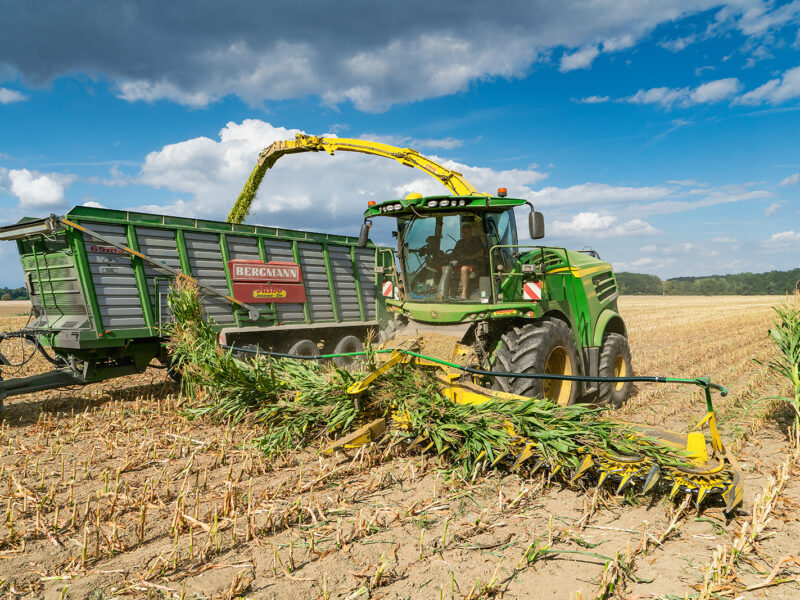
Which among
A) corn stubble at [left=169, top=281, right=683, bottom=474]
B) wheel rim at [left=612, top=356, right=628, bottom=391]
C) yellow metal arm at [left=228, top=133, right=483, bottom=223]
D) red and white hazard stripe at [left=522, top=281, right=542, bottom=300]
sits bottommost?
wheel rim at [left=612, top=356, right=628, bottom=391]

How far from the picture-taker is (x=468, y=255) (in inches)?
211

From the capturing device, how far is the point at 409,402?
13.4 ft

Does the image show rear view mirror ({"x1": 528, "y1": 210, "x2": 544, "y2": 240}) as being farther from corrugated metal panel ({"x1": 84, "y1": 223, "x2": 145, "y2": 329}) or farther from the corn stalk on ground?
corrugated metal panel ({"x1": 84, "y1": 223, "x2": 145, "y2": 329})

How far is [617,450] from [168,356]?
235 inches

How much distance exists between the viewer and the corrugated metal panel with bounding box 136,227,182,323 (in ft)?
22.5

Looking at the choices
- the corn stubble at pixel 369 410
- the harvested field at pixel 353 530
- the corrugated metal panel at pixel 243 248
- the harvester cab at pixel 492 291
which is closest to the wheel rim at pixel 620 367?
the harvester cab at pixel 492 291

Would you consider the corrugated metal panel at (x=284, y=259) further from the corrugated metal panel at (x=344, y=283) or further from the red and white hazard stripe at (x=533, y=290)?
the red and white hazard stripe at (x=533, y=290)

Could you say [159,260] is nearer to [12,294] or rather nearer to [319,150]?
[319,150]

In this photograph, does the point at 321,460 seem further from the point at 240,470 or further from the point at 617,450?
the point at 617,450

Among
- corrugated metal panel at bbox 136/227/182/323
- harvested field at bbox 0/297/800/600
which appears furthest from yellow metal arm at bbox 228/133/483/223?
harvested field at bbox 0/297/800/600

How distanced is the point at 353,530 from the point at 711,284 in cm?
8610

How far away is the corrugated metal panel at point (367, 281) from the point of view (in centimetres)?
962

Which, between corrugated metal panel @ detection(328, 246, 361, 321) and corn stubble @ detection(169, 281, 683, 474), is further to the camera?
corrugated metal panel @ detection(328, 246, 361, 321)

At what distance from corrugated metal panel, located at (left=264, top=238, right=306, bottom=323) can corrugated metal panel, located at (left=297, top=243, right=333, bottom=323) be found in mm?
200
